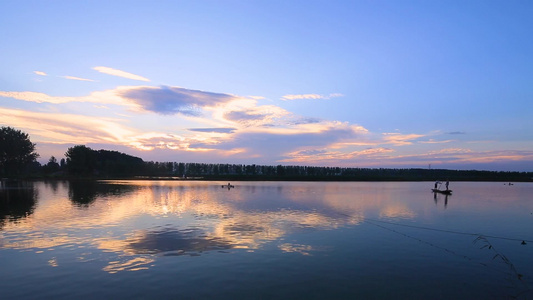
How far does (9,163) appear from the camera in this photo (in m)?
140

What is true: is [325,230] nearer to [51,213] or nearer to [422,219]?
[422,219]

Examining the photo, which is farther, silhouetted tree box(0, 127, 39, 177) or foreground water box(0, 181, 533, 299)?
silhouetted tree box(0, 127, 39, 177)

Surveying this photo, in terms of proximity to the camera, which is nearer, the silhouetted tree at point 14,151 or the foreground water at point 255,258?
the foreground water at point 255,258

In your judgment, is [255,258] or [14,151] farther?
[14,151]

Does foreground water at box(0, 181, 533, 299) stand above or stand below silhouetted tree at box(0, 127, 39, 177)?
below

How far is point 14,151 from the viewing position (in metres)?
138

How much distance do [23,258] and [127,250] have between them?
5653 millimetres

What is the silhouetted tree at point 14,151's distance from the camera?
137 m

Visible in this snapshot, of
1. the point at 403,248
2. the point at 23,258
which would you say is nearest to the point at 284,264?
the point at 403,248

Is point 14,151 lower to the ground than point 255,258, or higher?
higher

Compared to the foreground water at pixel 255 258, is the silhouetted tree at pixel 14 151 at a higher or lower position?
higher

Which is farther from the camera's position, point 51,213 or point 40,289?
point 51,213

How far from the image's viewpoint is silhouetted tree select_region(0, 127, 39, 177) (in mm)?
137375

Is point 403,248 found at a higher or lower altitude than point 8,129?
lower
